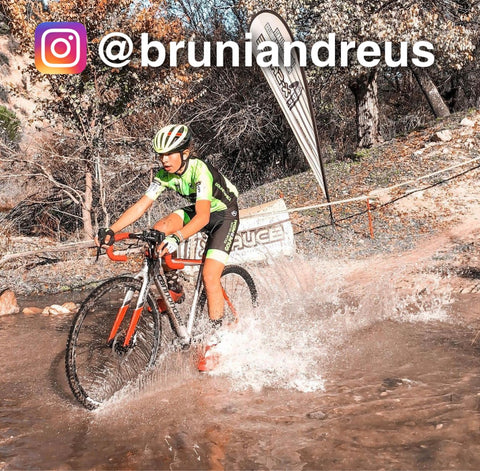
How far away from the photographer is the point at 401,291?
8008 millimetres

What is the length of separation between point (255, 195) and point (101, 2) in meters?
6.61

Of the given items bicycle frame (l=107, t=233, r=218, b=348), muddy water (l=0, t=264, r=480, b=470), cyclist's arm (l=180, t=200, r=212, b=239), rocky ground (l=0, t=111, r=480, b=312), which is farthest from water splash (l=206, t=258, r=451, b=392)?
cyclist's arm (l=180, t=200, r=212, b=239)

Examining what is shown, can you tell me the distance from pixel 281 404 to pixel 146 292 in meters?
1.44

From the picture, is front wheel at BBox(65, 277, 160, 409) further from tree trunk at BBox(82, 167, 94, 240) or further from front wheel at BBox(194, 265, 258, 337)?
tree trunk at BBox(82, 167, 94, 240)

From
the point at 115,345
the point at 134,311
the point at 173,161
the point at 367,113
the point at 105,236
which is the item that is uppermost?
the point at 367,113

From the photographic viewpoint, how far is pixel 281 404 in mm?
4438

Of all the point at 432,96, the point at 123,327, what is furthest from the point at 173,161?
the point at 432,96

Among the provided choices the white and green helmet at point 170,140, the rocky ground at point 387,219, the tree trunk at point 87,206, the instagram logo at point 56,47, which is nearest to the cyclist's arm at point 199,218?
the white and green helmet at point 170,140

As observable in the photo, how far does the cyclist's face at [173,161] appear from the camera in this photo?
16.7 ft

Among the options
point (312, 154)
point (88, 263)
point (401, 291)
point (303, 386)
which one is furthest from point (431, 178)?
point (303, 386)

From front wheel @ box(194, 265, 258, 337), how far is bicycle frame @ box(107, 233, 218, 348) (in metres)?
0.14

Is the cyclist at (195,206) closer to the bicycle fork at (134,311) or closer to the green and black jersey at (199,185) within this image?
the green and black jersey at (199,185)

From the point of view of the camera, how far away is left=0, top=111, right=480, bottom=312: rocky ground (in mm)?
10447

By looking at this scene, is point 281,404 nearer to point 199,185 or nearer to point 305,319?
point 199,185
